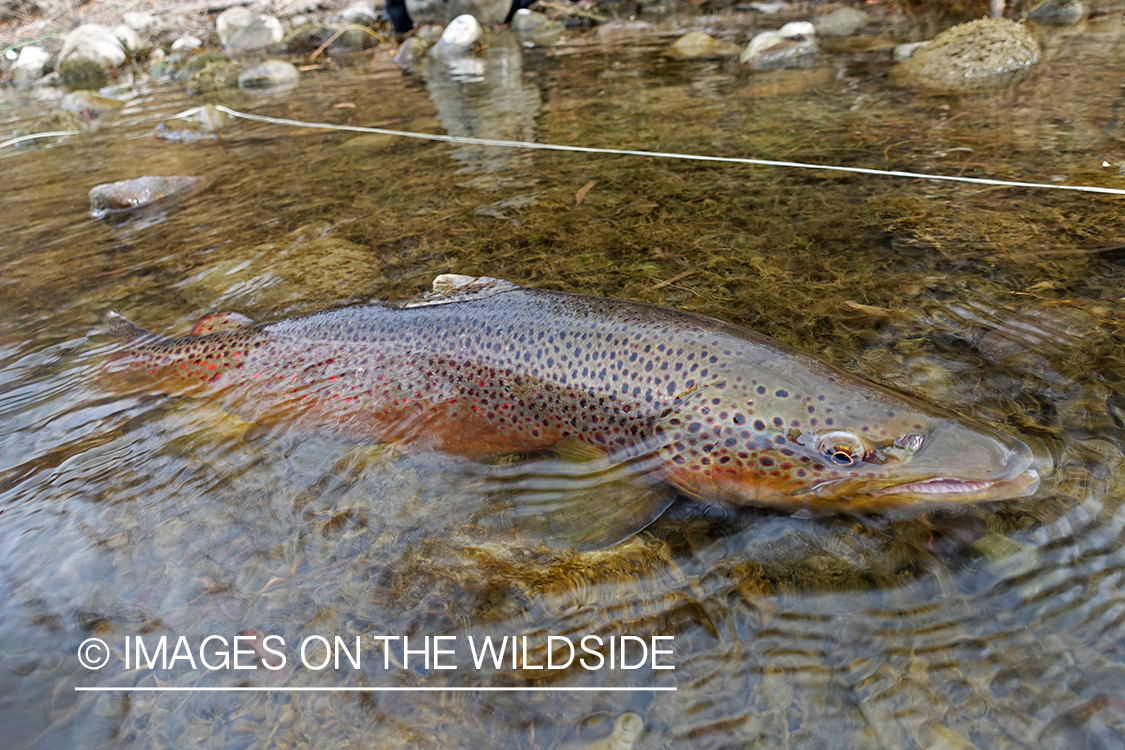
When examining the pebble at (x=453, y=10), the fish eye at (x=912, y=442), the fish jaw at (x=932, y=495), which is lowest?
the fish jaw at (x=932, y=495)

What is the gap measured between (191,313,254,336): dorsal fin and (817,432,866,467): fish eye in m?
3.82

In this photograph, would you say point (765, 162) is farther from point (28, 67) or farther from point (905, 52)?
point (28, 67)

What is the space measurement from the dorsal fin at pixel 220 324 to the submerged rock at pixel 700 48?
517 inches

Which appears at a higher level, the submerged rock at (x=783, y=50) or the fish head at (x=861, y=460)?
the submerged rock at (x=783, y=50)

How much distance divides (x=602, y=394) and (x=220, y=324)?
3038mm

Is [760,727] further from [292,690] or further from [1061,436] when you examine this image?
[1061,436]

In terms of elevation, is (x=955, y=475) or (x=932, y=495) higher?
(x=955, y=475)

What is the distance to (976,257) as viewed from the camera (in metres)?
4.44

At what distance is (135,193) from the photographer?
8.11 m

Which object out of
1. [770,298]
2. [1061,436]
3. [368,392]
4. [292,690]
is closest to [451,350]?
[368,392]

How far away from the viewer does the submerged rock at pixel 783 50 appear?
12491 mm

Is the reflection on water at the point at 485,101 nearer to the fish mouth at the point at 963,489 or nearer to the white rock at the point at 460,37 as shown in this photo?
the white rock at the point at 460,37

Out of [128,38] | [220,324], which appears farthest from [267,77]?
[220,324]

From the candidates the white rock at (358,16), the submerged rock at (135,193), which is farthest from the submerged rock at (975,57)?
the white rock at (358,16)
